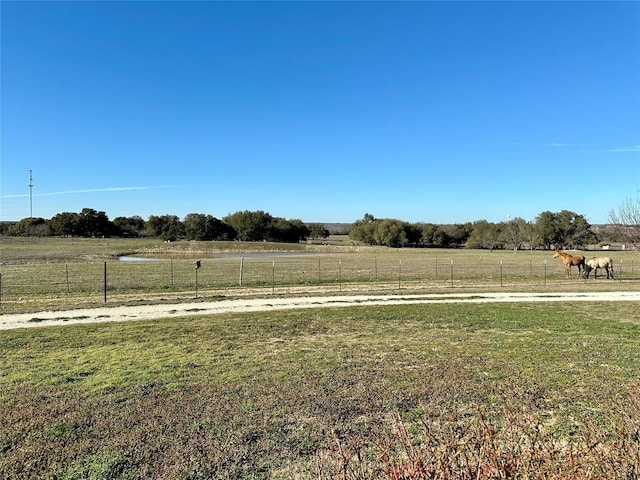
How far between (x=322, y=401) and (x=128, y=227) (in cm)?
16610

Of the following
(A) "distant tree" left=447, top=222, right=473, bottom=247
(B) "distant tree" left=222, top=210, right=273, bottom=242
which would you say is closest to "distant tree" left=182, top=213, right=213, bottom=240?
(B) "distant tree" left=222, top=210, right=273, bottom=242

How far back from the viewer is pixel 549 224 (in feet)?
314

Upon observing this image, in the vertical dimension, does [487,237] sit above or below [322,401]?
above

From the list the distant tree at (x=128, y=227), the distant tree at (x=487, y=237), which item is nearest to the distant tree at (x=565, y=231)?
the distant tree at (x=487, y=237)

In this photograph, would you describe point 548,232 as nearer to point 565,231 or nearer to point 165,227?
point 565,231

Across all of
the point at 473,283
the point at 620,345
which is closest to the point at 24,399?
the point at 620,345

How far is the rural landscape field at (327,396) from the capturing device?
119 inches

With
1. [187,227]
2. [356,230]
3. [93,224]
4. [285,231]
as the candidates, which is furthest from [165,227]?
[356,230]

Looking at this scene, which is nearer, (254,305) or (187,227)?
(254,305)

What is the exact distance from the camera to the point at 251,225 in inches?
5281

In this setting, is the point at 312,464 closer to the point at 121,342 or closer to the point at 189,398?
the point at 189,398

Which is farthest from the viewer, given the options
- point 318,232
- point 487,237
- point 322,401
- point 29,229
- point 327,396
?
point 318,232

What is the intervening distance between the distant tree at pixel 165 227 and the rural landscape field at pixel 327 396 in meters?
121

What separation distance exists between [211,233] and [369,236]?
47.9 m
